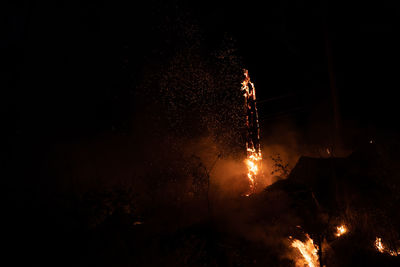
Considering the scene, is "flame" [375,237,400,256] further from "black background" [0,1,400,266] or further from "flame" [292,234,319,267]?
"black background" [0,1,400,266]

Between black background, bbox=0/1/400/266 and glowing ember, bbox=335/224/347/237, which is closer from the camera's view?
glowing ember, bbox=335/224/347/237

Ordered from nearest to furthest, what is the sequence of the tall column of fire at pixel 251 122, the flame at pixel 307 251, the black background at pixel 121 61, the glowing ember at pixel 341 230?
the flame at pixel 307 251 → the glowing ember at pixel 341 230 → the black background at pixel 121 61 → the tall column of fire at pixel 251 122

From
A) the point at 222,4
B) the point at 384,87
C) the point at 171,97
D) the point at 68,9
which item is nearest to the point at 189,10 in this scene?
the point at 222,4

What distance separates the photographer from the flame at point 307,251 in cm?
426

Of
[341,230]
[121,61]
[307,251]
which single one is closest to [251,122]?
[121,61]

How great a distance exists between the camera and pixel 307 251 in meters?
4.39

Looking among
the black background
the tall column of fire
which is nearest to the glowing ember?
the black background

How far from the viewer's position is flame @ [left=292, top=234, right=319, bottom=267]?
4.26 metres

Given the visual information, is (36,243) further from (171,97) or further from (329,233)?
(171,97)

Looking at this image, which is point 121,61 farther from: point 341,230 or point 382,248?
point 382,248

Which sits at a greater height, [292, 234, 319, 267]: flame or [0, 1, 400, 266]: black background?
[0, 1, 400, 266]: black background

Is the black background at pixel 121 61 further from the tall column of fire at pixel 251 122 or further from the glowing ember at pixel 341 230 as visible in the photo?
the glowing ember at pixel 341 230

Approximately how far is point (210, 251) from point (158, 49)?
7235 millimetres

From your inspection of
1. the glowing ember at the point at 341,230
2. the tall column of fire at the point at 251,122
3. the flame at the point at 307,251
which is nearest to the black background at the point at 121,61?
the tall column of fire at the point at 251,122
